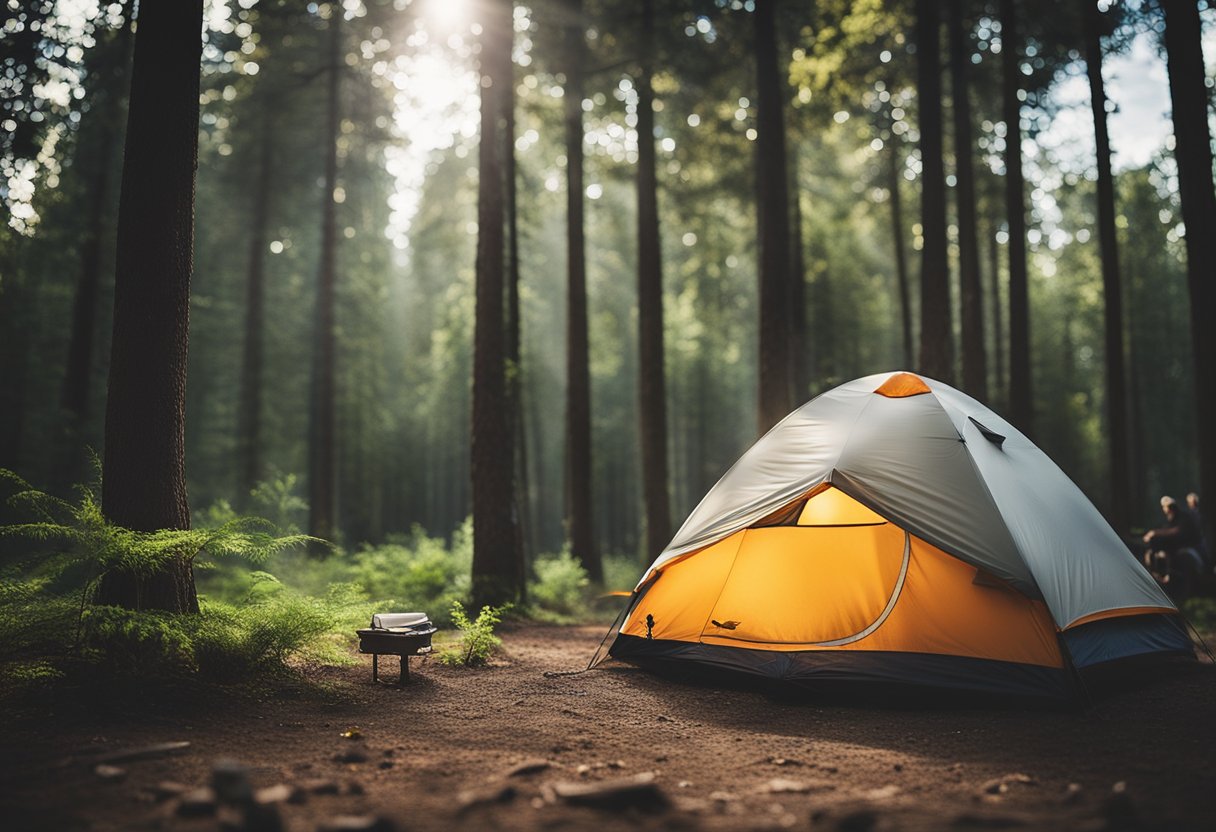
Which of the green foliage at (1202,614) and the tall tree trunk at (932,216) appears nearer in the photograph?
the green foliage at (1202,614)

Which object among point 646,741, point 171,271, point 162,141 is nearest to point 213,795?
point 646,741

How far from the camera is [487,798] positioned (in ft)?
12.1

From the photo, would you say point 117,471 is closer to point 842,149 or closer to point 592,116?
point 592,116

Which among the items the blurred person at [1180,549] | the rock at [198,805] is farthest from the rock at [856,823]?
the blurred person at [1180,549]

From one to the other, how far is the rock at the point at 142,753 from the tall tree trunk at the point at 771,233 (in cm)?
952

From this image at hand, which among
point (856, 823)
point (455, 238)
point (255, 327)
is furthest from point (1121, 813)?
point (255, 327)

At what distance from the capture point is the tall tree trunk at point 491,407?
443 inches

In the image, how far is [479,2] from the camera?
470 inches

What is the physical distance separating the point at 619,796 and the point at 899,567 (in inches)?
177

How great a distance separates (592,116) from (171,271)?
39.5 feet

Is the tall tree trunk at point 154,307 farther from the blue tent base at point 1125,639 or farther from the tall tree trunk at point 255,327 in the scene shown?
the tall tree trunk at point 255,327

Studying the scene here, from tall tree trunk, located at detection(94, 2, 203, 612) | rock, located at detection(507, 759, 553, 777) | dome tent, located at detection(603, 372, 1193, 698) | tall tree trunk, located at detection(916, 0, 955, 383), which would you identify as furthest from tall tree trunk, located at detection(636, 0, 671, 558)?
rock, located at detection(507, 759, 553, 777)

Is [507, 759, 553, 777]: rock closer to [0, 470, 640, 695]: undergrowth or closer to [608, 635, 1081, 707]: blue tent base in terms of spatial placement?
[0, 470, 640, 695]: undergrowth

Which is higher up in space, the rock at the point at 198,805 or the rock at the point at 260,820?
the rock at the point at 260,820
